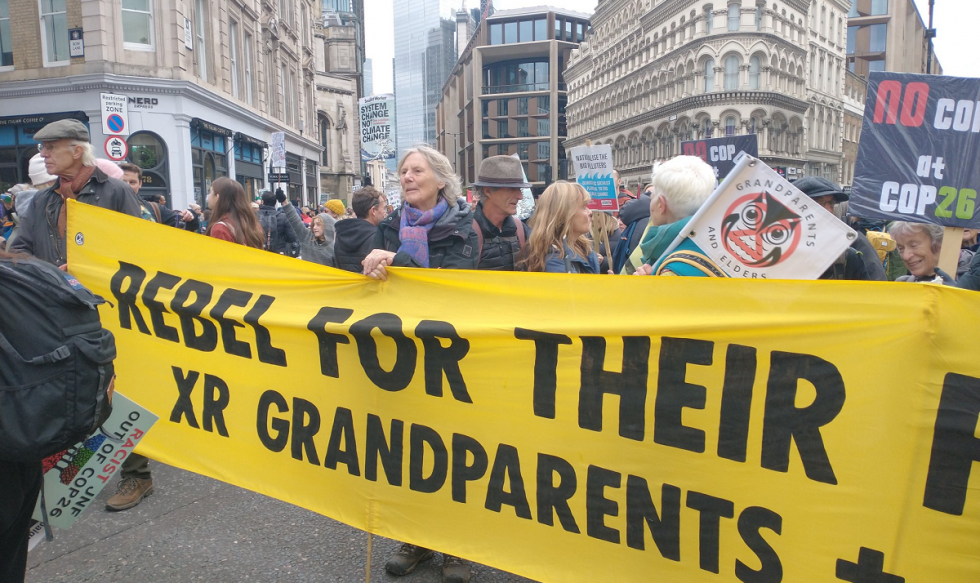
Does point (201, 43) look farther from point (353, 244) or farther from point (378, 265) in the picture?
point (378, 265)

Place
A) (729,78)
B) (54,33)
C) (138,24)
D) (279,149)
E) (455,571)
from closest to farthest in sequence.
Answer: (455,571)
(279,149)
(54,33)
(138,24)
(729,78)

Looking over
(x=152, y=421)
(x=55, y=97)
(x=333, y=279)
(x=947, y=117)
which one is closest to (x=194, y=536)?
(x=152, y=421)

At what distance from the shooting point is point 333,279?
127 inches

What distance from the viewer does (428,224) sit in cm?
344

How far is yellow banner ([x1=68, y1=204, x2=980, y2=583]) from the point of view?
2148 millimetres

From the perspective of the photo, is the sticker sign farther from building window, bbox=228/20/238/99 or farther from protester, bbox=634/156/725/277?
building window, bbox=228/20/238/99

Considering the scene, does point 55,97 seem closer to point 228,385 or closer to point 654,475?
point 228,385

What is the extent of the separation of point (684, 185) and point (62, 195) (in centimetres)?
361

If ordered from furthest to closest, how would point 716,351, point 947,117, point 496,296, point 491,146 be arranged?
point 491,146
point 947,117
point 496,296
point 716,351

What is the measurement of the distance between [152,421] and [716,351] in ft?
7.18

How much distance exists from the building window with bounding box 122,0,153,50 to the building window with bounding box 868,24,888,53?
260 ft

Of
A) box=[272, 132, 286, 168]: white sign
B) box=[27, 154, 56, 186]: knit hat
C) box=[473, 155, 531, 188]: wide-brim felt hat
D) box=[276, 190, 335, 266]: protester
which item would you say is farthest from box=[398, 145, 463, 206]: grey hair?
box=[272, 132, 286, 168]: white sign

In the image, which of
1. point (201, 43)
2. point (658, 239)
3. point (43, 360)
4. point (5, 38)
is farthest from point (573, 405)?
point (5, 38)

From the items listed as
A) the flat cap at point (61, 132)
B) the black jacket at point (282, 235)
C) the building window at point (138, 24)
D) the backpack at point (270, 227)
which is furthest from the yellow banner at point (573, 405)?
the building window at point (138, 24)
